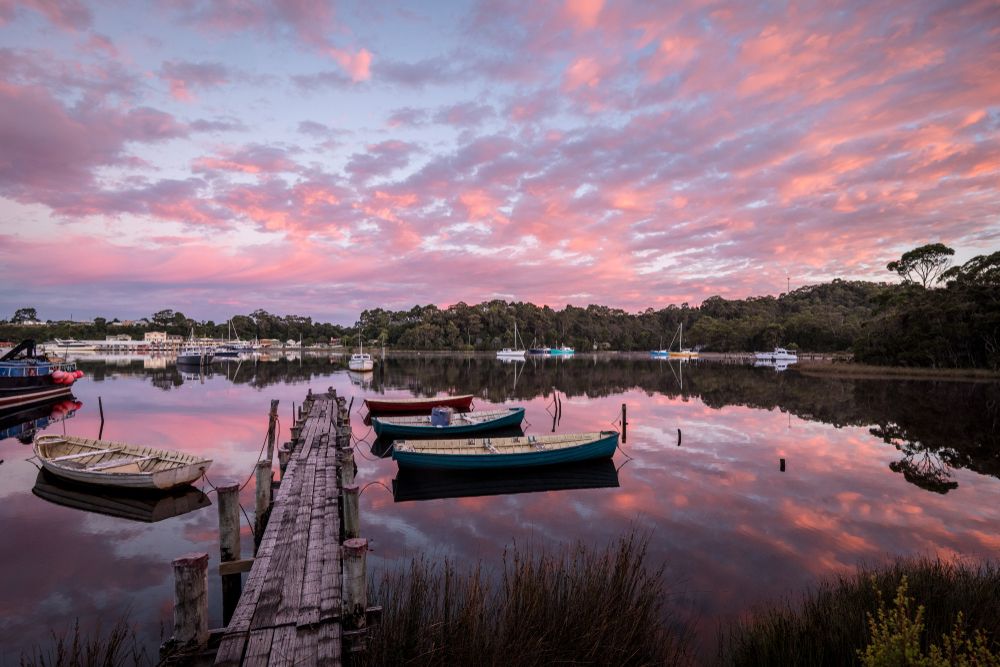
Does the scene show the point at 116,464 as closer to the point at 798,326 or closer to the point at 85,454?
the point at 85,454

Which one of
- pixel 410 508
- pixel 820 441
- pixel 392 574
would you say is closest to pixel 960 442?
pixel 820 441

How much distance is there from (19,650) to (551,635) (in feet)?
30.0

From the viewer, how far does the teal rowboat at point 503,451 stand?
60.9 ft

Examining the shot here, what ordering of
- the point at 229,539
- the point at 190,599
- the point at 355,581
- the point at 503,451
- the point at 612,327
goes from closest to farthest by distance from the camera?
1. the point at 190,599
2. the point at 355,581
3. the point at 229,539
4. the point at 503,451
5. the point at 612,327

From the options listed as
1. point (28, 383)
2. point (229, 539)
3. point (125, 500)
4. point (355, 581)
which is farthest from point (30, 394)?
point (355, 581)

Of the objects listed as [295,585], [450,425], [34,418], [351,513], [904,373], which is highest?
[904,373]

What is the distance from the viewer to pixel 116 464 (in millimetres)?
16906

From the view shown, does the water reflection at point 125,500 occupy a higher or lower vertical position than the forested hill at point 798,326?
lower

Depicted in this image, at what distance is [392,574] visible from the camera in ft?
35.1

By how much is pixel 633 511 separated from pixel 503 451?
5773 mm

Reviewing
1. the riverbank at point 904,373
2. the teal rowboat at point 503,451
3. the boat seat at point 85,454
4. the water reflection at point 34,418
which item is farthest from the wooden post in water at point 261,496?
the riverbank at point 904,373

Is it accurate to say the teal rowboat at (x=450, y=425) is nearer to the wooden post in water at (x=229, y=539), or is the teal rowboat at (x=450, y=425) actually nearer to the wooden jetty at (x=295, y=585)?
the wooden jetty at (x=295, y=585)

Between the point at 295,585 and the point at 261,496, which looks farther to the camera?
the point at 261,496

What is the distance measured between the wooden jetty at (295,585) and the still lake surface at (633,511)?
1751 mm
